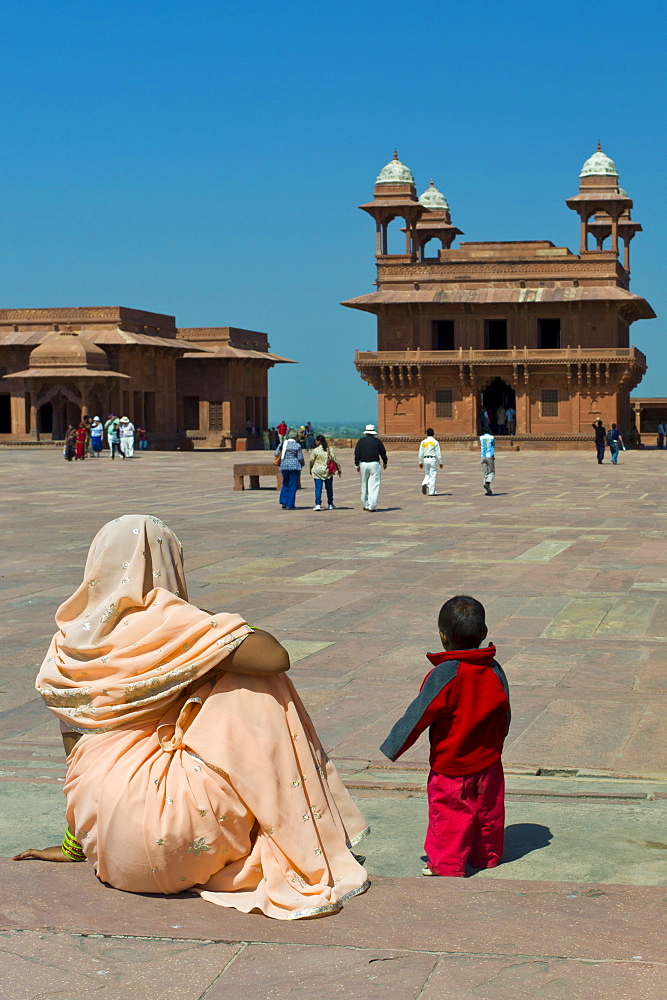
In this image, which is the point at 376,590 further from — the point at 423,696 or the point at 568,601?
the point at 423,696

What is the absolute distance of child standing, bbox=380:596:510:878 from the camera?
4.02 meters

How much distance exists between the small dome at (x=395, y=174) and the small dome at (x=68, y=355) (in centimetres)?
1347

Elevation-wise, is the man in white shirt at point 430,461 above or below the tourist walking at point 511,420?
below

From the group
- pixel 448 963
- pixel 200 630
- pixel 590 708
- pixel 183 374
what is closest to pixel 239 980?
pixel 448 963

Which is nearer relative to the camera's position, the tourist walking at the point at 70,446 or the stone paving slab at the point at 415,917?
the stone paving slab at the point at 415,917

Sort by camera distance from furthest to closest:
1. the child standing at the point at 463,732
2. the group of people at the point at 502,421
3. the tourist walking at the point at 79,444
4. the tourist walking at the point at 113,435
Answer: the group of people at the point at 502,421
the tourist walking at the point at 113,435
the tourist walking at the point at 79,444
the child standing at the point at 463,732

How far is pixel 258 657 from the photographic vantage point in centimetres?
355

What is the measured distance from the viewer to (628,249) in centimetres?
5462

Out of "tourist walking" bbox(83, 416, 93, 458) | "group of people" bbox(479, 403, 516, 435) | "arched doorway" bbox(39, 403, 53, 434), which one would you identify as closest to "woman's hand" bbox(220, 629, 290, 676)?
"tourist walking" bbox(83, 416, 93, 458)

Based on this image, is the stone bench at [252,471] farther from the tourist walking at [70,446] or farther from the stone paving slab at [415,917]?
the stone paving slab at [415,917]

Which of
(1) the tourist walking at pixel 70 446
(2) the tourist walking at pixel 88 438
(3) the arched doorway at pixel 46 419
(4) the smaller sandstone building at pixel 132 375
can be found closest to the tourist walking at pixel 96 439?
(2) the tourist walking at pixel 88 438

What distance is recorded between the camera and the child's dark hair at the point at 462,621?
4.02 m

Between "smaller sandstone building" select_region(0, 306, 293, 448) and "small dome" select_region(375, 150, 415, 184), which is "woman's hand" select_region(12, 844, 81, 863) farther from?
"small dome" select_region(375, 150, 415, 184)

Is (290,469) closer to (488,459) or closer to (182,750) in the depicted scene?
(488,459)
